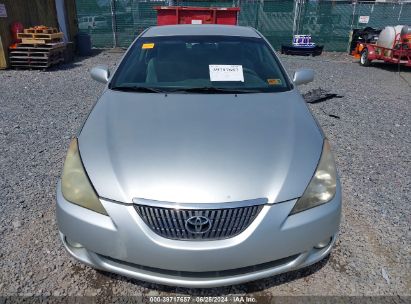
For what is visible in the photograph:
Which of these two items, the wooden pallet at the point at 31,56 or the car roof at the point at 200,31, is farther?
the wooden pallet at the point at 31,56

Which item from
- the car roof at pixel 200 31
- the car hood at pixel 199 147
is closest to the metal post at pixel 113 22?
the car roof at pixel 200 31

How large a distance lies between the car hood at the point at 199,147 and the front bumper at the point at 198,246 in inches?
4.9

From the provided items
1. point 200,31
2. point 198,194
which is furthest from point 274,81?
point 198,194

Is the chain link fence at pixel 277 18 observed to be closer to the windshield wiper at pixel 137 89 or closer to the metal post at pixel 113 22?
the metal post at pixel 113 22

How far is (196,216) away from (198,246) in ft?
0.49

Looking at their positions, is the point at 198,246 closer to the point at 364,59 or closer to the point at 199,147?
the point at 199,147

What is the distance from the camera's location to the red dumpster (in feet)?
34.4

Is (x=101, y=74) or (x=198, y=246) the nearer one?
(x=198, y=246)

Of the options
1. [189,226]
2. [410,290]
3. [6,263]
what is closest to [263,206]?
[189,226]

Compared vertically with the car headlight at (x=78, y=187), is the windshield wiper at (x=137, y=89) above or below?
above

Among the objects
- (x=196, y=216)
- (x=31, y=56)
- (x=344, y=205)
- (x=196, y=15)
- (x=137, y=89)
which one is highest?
(x=196, y=15)

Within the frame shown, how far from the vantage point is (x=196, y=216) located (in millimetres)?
1639

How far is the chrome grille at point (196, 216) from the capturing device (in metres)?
1.65

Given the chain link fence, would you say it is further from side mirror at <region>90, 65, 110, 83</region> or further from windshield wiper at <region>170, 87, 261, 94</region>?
windshield wiper at <region>170, 87, 261, 94</region>
